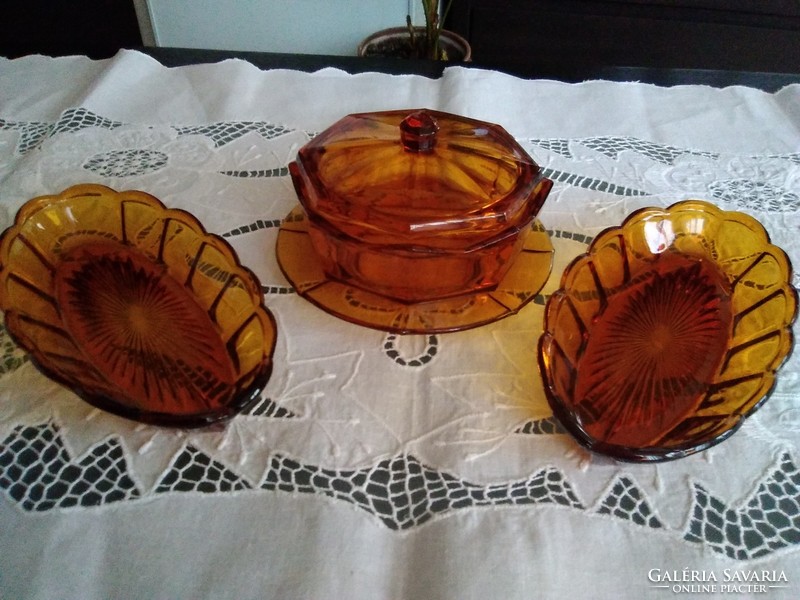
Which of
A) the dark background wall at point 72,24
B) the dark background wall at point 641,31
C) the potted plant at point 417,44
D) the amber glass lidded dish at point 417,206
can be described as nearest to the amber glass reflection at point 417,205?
the amber glass lidded dish at point 417,206

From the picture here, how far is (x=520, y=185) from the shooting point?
42cm

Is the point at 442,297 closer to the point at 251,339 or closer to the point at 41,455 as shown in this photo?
the point at 251,339

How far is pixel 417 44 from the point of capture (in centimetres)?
101

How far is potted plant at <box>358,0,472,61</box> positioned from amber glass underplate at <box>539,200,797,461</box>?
2.19ft

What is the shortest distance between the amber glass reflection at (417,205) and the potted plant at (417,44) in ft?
1.94

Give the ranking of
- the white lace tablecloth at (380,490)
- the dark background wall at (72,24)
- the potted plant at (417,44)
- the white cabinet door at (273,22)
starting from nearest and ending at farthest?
the white lace tablecloth at (380,490), the potted plant at (417,44), the white cabinet door at (273,22), the dark background wall at (72,24)

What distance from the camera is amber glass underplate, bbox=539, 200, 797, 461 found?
32 centimetres

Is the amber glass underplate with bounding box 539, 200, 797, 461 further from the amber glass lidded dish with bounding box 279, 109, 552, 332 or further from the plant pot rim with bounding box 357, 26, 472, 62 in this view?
the plant pot rim with bounding box 357, 26, 472, 62

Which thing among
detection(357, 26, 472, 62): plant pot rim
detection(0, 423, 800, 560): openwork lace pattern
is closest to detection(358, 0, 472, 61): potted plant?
detection(357, 26, 472, 62): plant pot rim

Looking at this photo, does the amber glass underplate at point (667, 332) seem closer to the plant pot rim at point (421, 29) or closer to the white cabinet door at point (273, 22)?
the plant pot rim at point (421, 29)

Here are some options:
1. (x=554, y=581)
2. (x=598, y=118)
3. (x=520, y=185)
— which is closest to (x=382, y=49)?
(x=598, y=118)

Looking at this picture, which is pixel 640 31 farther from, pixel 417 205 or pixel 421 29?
pixel 417 205

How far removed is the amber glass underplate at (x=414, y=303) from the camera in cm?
40

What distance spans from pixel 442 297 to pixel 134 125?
0.39 metres
